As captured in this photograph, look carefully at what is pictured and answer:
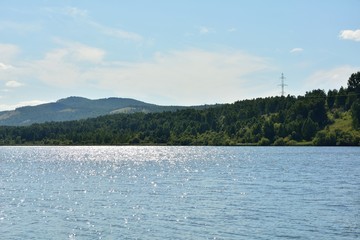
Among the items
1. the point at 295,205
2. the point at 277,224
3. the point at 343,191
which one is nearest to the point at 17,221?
the point at 277,224

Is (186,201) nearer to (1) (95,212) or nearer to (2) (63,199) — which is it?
(1) (95,212)

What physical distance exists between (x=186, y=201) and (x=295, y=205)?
51.9ft

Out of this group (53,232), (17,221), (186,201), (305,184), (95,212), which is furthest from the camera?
(305,184)

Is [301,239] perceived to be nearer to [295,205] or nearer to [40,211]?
[295,205]

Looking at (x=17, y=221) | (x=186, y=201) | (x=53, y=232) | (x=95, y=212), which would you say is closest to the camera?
(x=53, y=232)

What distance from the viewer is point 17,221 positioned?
60844 mm

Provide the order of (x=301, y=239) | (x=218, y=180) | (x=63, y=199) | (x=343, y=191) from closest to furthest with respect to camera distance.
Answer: (x=301, y=239)
(x=63, y=199)
(x=343, y=191)
(x=218, y=180)

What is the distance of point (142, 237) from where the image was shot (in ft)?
168

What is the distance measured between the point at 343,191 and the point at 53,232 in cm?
5186

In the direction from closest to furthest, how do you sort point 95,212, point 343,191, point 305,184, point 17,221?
point 17,221 → point 95,212 → point 343,191 → point 305,184

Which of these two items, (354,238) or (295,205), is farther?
(295,205)

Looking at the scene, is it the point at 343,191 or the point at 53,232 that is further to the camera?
the point at 343,191

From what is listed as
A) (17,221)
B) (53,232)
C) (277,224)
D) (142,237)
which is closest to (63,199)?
(17,221)

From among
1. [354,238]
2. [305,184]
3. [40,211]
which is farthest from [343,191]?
[40,211]
